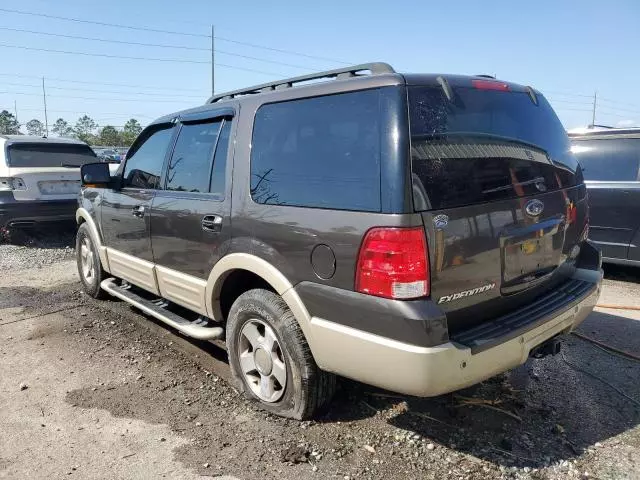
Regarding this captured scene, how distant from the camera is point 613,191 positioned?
6.02 m

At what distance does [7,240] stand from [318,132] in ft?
25.7

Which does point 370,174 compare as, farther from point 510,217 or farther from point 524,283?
point 524,283

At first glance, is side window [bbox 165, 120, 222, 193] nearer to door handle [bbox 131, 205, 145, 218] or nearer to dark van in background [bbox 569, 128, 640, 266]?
door handle [bbox 131, 205, 145, 218]

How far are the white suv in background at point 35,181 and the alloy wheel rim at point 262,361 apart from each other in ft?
20.3

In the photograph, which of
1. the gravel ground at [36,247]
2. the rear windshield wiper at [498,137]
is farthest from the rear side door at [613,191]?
the gravel ground at [36,247]

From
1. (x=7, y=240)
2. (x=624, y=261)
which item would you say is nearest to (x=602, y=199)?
(x=624, y=261)

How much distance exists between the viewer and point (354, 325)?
2514mm


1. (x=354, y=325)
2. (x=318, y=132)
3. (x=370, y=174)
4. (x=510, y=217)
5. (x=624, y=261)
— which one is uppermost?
(x=318, y=132)

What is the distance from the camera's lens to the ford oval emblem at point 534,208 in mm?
→ 2816

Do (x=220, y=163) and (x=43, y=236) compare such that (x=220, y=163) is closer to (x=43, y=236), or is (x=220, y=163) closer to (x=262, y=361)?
(x=262, y=361)

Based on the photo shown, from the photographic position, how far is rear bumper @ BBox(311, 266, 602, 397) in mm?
2342

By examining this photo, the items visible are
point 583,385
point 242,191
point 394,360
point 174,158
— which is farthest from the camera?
point 174,158

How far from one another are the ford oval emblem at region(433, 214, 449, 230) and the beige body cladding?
1.80 ft

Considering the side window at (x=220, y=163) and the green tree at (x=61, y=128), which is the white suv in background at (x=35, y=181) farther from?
the green tree at (x=61, y=128)
